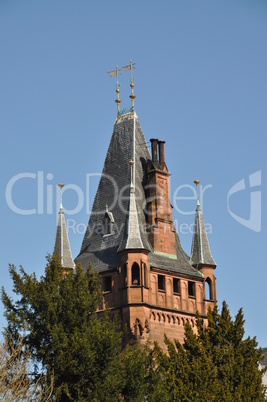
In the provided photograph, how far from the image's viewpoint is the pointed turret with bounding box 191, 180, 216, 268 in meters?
73.4

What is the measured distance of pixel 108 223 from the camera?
238 ft

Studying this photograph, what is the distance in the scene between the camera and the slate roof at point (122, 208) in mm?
69938

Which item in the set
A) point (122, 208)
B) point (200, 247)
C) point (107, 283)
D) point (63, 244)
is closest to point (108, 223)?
point (122, 208)

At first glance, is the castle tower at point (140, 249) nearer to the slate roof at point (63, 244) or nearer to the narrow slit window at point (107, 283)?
the narrow slit window at point (107, 283)

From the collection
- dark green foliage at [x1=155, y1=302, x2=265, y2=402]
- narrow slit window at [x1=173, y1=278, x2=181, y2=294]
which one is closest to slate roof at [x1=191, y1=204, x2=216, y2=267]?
narrow slit window at [x1=173, y1=278, x2=181, y2=294]

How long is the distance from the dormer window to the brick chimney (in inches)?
90.8

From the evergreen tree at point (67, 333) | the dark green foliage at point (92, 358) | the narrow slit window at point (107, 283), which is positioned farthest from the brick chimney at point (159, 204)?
the evergreen tree at point (67, 333)

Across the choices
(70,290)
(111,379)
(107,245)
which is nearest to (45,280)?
(70,290)

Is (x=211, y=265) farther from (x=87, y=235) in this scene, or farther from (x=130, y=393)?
(x=130, y=393)

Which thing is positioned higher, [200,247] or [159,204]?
[159,204]

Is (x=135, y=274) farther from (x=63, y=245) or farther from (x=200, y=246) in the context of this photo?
(x=200, y=246)

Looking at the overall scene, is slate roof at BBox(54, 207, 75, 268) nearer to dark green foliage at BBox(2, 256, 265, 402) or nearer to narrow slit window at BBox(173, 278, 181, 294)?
narrow slit window at BBox(173, 278, 181, 294)

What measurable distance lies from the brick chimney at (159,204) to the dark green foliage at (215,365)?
34.9 ft

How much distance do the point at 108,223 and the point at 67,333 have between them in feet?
66.1
